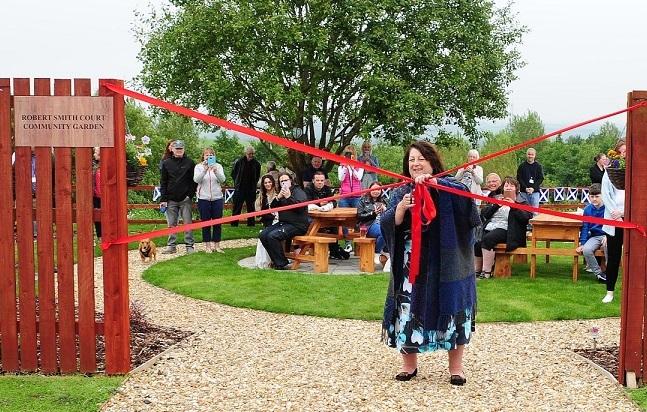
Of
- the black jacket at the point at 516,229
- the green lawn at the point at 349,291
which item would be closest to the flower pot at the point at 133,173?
the green lawn at the point at 349,291

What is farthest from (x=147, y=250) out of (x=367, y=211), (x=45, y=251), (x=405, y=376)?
(x=405, y=376)

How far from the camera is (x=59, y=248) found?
6078mm

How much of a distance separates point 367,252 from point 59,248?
671cm

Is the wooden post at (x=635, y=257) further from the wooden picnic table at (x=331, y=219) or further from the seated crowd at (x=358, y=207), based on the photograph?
the wooden picnic table at (x=331, y=219)

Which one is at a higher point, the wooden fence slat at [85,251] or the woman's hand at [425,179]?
the woman's hand at [425,179]

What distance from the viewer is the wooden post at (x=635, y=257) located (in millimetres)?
6059

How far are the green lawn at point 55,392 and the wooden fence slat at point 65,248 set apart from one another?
0.24 metres

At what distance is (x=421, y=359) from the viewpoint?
680cm

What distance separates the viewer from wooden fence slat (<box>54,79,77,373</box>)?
19.4ft

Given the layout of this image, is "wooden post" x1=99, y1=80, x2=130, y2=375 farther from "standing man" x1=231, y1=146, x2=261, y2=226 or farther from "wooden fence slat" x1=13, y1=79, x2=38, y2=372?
"standing man" x1=231, y1=146, x2=261, y2=226

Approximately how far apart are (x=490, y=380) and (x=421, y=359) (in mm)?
757

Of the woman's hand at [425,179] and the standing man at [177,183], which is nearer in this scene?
the woman's hand at [425,179]

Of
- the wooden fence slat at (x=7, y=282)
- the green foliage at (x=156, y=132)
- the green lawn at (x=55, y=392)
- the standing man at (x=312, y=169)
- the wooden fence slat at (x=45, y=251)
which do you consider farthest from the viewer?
the green foliage at (x=156, y=132)

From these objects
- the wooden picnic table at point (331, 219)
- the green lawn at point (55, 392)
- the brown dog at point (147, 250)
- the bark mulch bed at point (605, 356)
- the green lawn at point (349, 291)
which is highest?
the wooden picnic table at point (331, 219)
